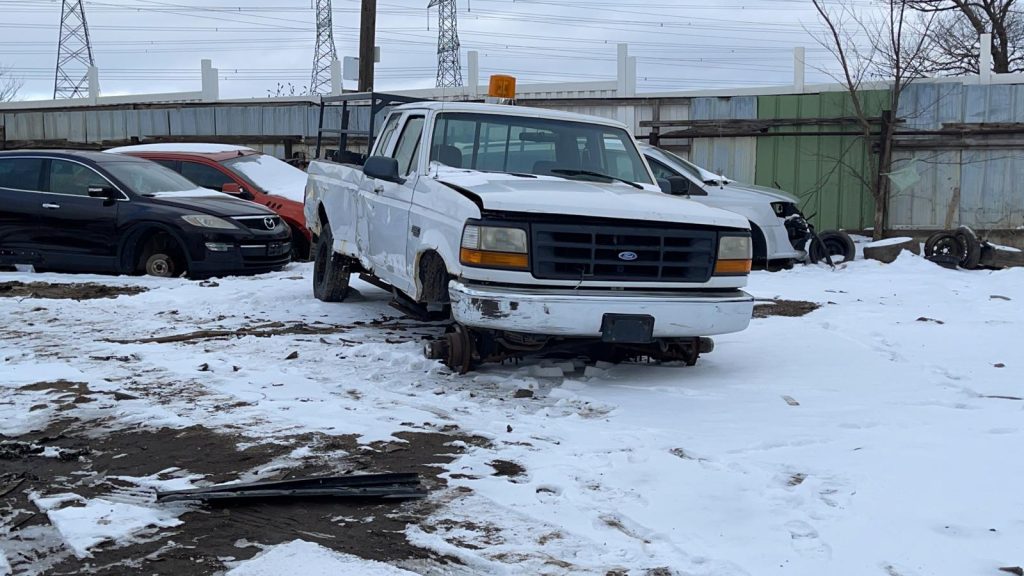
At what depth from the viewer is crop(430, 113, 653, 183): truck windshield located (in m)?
7.75

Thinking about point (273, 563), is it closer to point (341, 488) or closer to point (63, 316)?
point (341, 488)

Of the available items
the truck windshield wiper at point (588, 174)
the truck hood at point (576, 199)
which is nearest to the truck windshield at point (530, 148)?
the truck windshield wiper at point (588, 174)

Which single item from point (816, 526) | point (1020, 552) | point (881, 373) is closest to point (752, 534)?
point (816, 526)

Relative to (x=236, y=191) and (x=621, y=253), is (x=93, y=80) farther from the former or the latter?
(x=621, y=253)

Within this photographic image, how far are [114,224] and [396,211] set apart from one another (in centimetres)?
541

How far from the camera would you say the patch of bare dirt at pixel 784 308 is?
9814 millimetres

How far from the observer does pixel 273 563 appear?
3709 mm

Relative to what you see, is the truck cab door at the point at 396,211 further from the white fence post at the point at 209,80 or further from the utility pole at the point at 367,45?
the white fence post at the point at 209,80

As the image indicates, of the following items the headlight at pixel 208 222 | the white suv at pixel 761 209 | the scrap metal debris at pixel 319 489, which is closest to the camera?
the scrap metal debris at pixel 319 489

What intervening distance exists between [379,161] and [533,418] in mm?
2609

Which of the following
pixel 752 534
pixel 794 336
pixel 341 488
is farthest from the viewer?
pixel 794 336

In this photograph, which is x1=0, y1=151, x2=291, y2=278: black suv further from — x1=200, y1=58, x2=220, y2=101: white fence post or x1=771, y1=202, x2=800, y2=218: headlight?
x1=200, y1=58, x2=220, y2=101: white fence post

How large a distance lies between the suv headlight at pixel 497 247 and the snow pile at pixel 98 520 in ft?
9.01

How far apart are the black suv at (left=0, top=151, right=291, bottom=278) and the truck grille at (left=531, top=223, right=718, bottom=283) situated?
626cm
